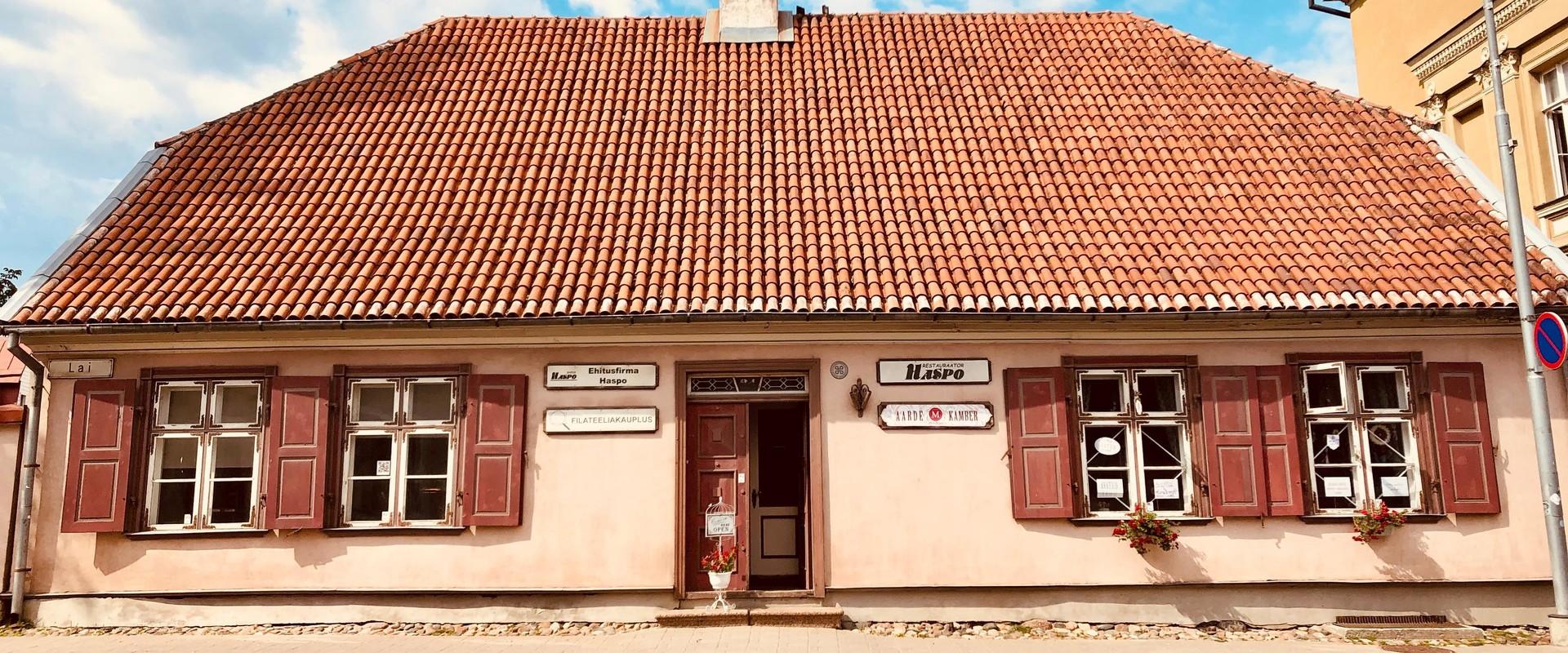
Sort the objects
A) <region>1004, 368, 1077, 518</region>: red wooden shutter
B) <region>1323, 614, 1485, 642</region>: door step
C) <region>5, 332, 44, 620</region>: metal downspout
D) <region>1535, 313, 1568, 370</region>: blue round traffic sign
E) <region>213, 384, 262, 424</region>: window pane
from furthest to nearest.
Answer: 1. <region>213, 384, 262, 424</region>: window pane
2. <region>1004, 368, 1077, 518</region>: red wooden shutter
3. <region>5, 332, 44, 620</region>: metal downspout
4. <region>1323, 614, 1485, 642</region>: door step
5. <region>1535, 313, 1568, 370</region>: blue round traffic sign

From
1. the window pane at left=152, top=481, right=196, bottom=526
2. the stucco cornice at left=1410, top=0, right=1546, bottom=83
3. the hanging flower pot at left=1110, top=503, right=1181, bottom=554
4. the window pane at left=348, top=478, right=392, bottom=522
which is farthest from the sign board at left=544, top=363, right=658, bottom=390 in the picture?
the stucco cornice at left=1410, top=0, right=1546, bottom=83

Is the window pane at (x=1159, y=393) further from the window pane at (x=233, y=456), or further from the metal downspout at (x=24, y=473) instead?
the metal downspout at (x=24, y=473)

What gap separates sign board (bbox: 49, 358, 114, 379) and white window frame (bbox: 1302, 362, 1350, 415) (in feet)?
37.3

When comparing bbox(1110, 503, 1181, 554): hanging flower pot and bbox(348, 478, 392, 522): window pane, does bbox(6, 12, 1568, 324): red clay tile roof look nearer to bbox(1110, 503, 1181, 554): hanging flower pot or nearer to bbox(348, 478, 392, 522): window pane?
bbox(348, 478, 392, 522): window pane

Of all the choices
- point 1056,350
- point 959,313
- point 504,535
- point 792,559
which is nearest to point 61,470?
point 504,535

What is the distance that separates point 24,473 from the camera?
8.48m

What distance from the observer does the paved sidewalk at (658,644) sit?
24.8 ft

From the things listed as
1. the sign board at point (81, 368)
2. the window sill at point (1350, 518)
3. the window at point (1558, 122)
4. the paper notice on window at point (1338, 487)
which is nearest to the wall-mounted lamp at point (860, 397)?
the window sill at point (1350, 518)

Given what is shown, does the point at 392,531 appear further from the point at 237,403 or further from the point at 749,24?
the point at 749,24

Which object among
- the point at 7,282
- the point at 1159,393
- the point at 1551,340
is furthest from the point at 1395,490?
the point at 7,282

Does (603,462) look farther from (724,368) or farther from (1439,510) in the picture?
(1439,510)

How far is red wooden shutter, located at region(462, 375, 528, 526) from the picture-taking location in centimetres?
842

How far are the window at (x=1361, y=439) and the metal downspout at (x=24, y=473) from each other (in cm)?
1199

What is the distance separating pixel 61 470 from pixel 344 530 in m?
2.77
